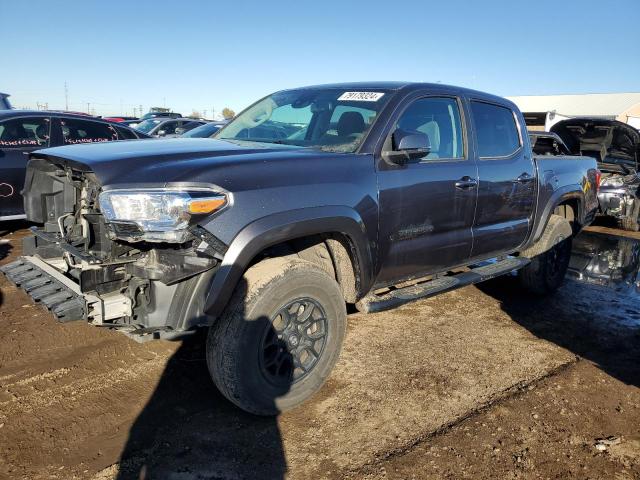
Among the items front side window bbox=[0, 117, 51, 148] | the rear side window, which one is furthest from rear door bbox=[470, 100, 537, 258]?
front side window bbox=[0, 117, 51, 148]

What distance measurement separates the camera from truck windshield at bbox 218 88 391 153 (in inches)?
138

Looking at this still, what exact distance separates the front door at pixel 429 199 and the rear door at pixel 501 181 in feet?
0.58

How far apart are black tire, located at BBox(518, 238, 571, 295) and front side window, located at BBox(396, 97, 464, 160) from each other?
1.87 meters

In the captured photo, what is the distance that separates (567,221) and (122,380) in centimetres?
466

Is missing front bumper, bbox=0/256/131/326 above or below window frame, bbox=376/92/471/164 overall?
below

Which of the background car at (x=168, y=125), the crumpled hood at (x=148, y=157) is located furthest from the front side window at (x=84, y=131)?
the background car at (x=168, y=125)

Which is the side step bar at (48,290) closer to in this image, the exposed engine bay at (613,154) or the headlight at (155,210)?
the headlight at (155,210)

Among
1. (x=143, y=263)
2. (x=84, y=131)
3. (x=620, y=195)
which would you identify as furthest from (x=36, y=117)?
(x=620, y=195)

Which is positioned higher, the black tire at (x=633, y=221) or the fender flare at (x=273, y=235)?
the fender flare at (x=273, y=235)

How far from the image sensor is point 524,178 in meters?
4.64

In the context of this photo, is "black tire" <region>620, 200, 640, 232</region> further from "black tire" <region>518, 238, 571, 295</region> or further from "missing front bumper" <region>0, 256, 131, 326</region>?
"missing front bumper" <region>0, 256, 131, 326</region>

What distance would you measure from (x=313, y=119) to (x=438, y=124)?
3.26 ft

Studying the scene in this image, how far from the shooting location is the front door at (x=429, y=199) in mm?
3406

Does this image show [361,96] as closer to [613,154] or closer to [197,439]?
[197,439]
